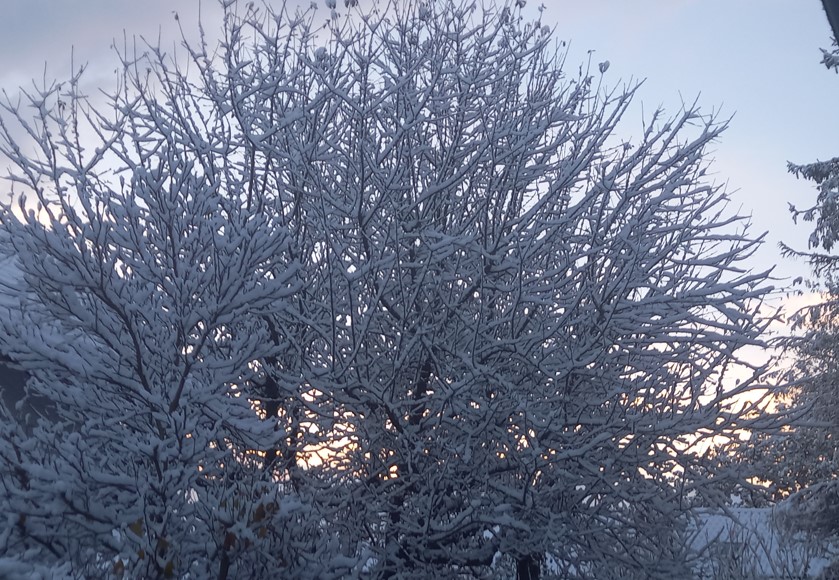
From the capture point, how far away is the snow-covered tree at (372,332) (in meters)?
6.17

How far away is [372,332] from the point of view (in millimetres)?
7867

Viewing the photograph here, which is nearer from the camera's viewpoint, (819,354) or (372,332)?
(372,332)

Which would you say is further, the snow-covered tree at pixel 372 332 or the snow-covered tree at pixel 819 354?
the snow-covered tree at pixel 819 354

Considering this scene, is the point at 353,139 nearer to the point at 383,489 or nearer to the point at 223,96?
the point at 223,96

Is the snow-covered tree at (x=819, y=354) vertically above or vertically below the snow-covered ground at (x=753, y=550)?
above

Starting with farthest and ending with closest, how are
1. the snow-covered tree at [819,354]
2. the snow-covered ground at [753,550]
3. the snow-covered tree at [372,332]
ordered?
the snow-covered tree at [819,354] → the snow-covered ground at [753,550] → the snow-covered tree at [372,332]

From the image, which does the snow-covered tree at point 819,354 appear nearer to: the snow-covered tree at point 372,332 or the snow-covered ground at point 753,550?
the snow-covered ground at point 753,550

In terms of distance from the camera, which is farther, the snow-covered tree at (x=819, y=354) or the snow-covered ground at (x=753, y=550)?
the snow-covered tree at (x=819, y=354)

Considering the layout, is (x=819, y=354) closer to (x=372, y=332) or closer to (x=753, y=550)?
(x=753, y=550)

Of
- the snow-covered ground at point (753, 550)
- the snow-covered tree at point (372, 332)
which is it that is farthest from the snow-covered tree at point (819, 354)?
the snow-covered tree at point (372, 332)

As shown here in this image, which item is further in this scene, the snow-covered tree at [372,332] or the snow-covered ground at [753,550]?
the snow-covered ground at [753,550]

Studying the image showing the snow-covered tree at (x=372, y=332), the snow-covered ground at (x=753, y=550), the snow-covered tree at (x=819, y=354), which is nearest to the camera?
the snow-covered tree at (x=372, y=332)

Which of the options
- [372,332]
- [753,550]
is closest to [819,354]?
[753,550]

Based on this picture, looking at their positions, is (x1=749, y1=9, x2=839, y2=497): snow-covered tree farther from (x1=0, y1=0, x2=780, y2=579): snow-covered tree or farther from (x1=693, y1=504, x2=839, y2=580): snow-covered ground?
(x1=0, y1=0, x2=780, y2=579): snow-covered tree
